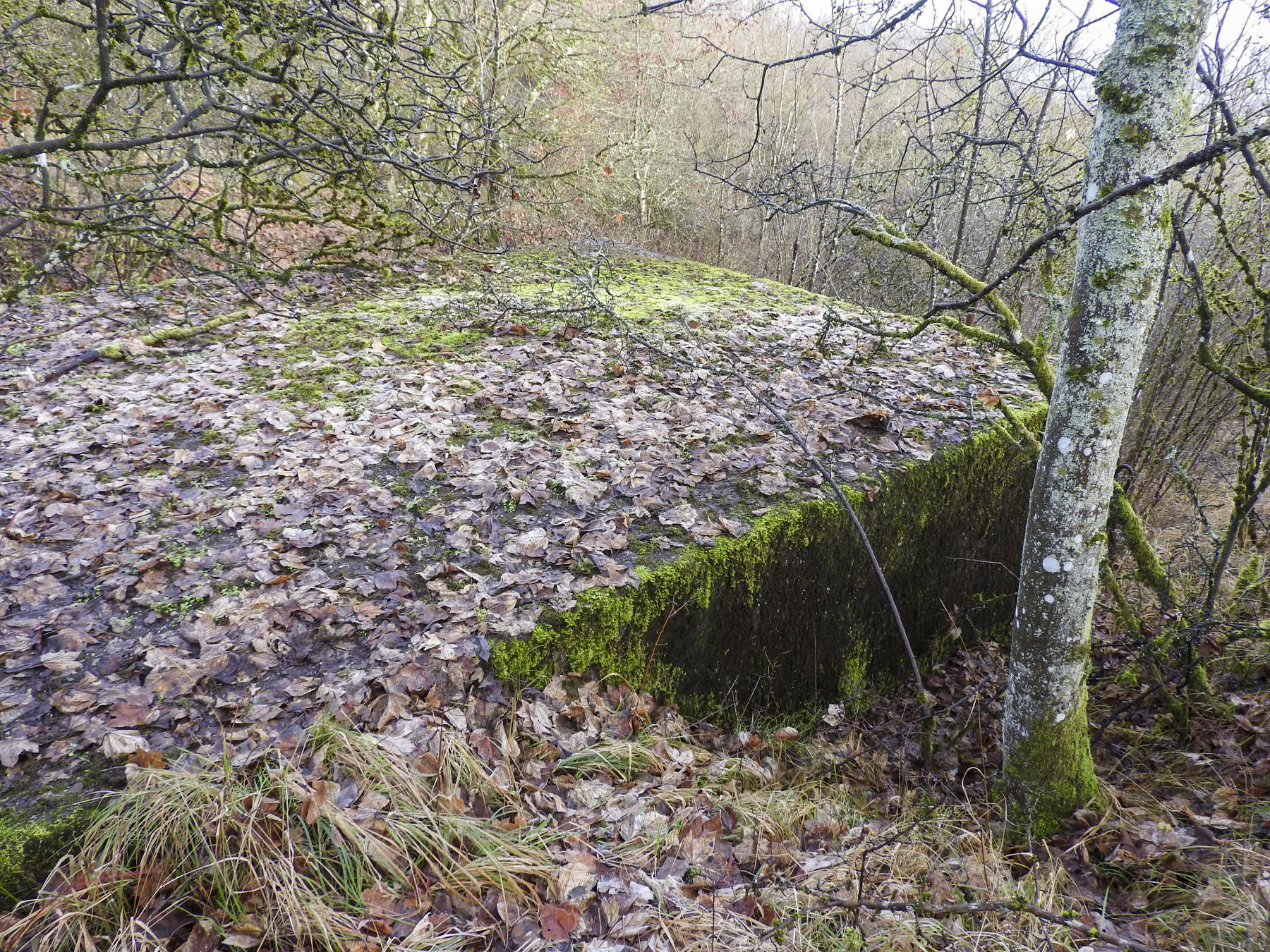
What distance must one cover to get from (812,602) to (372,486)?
2.47m

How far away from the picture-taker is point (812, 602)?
3613 millimetres

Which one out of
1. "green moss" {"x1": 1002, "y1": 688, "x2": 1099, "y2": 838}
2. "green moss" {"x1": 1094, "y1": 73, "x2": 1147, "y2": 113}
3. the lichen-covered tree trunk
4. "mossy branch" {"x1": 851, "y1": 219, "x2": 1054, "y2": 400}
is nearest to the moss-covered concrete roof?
"mossy branch" {"x1": 851, "y1": 219, "x2": 1054, "y2": 400}

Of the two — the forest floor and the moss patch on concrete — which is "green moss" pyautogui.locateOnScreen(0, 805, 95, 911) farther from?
the moss patch on concrete

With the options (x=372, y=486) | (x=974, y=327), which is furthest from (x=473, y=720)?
(x=974, y=327)

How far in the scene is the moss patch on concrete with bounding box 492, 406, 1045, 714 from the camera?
2891 mm

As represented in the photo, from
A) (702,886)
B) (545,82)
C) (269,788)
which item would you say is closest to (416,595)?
(269,788)

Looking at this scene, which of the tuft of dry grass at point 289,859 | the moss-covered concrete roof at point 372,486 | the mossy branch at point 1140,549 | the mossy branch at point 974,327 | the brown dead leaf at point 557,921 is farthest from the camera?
the mossy branch at point 1140,549

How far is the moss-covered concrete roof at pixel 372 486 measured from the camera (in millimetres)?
2426

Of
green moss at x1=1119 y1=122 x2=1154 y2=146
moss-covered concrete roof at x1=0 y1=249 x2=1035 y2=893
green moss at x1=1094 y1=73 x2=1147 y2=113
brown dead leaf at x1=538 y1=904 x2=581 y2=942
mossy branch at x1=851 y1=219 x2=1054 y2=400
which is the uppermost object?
green moss at x1=1094 y1=73 x2=1147 y2=113

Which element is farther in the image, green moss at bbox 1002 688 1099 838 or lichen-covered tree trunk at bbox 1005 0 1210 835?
green moss at bbox 1002 688 1099 838

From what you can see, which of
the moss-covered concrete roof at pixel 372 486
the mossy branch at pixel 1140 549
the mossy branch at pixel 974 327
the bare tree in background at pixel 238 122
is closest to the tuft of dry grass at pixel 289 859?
the moss-covered concrete roof at pixel 372 486

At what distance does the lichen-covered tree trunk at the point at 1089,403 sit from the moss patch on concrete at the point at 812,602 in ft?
2.84

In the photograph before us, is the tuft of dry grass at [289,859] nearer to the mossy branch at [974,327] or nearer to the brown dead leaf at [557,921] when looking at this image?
the brown dead leaf at [557,921]

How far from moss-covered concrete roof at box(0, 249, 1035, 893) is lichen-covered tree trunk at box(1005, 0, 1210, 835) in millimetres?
1228
